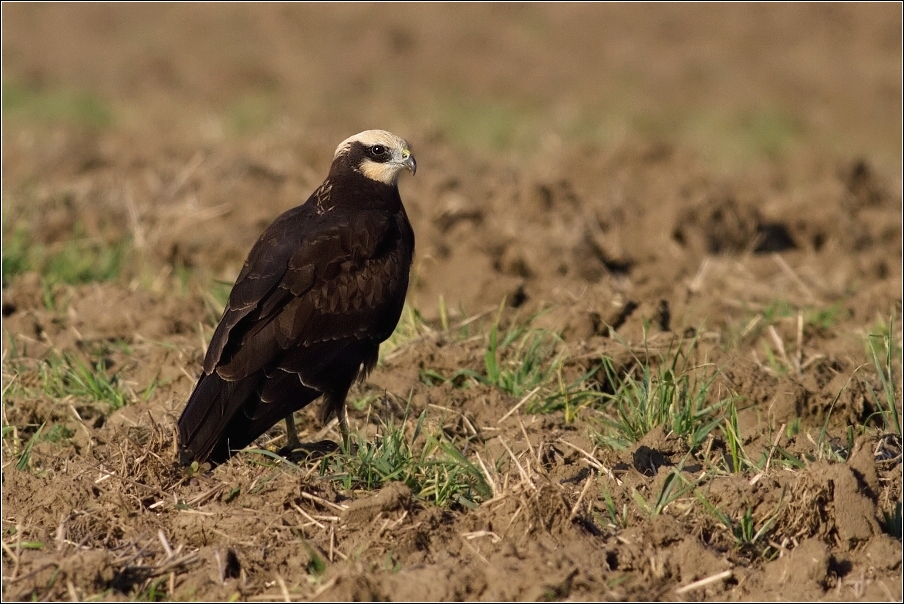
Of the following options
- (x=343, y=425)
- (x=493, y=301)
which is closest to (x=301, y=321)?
(x=343, y=425)

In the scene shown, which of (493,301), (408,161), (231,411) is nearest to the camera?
(231,411)

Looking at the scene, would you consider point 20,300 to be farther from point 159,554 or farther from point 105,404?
point 159,554

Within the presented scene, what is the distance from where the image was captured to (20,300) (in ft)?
25.4

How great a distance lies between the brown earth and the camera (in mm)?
4672

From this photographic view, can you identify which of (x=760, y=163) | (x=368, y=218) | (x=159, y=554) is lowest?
(x=760, y=163)

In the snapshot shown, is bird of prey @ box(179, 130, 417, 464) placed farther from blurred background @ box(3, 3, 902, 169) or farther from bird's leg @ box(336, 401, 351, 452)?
blurred background @ box(3, 3, 902, 169)

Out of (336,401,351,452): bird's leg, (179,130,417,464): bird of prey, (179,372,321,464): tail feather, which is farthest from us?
(336,401,351,452): bird's leg

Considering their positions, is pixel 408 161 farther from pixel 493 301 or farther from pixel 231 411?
pixel 231 411

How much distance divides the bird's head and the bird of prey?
0.20m

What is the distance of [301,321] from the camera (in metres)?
5.75

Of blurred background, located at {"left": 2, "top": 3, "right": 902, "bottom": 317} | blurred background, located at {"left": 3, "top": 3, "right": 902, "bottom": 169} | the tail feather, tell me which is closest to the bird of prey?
the tail feather

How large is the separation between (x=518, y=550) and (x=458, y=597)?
1.13 feet

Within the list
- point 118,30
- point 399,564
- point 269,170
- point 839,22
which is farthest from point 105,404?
point 839,22

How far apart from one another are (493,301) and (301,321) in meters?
2.28
